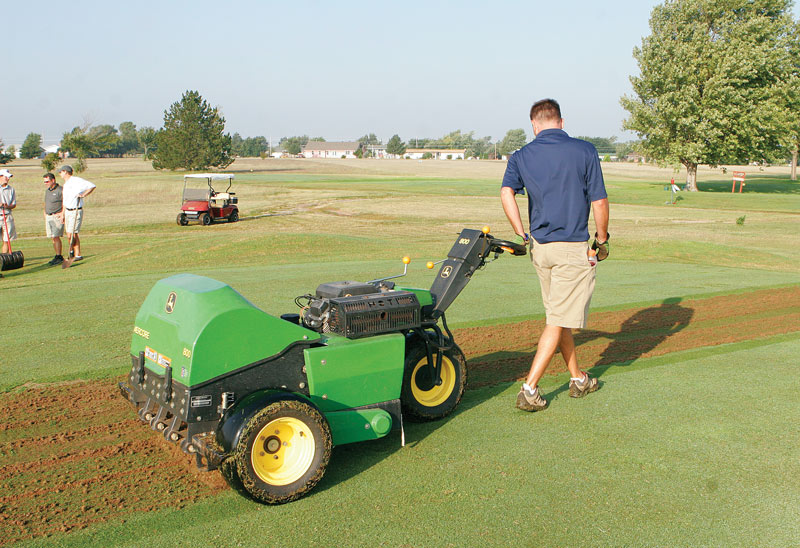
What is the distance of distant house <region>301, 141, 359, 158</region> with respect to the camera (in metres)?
186

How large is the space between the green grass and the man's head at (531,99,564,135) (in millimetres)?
2118

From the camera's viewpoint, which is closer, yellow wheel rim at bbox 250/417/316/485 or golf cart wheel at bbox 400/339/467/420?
yellow wheel rim at bbox 250/417/316/485

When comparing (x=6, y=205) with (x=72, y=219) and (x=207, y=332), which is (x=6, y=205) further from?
(x=207, y=332)

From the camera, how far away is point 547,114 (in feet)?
16.6

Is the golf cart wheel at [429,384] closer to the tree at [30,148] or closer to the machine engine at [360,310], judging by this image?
the machine engine at [360,310]

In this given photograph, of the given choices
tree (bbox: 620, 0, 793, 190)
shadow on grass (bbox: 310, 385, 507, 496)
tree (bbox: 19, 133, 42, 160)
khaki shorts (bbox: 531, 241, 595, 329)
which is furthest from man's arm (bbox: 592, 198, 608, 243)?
tree (bbox: 19, 133, 42, 160)

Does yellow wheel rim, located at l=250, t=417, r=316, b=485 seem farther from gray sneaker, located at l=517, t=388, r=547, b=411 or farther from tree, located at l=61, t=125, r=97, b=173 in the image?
tree, located at l=61, t=125, r=97, b=173

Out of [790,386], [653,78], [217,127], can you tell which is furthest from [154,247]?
[217,127]

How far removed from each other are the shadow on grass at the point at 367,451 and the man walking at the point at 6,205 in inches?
444

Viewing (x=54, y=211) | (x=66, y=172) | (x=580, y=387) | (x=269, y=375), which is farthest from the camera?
(x=54, y=211)

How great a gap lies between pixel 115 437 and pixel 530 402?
9.50 ft

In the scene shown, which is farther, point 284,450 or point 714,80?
point 714,80

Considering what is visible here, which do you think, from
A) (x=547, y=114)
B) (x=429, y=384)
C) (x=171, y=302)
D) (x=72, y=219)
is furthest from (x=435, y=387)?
(x=72, y=219)

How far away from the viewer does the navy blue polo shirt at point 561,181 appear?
15.9 ft
